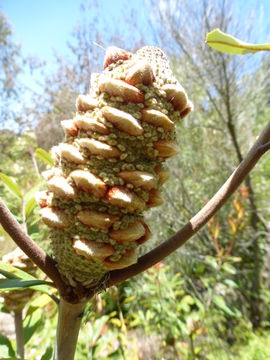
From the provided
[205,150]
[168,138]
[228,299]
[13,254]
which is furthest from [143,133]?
[205,150]

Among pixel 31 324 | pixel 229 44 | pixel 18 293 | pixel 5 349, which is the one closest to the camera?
pixel 229 44

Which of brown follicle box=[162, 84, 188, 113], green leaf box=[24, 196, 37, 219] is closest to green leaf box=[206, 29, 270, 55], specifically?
brown follicle box=[162, 84, 188, 113]

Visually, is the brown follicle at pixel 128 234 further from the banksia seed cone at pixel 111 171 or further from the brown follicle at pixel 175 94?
the brown follicle at pixel 175 94

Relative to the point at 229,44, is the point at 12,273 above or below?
below

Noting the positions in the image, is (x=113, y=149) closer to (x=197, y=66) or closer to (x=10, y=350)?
(x=10, y=350)

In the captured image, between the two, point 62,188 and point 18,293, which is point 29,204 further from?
point 62,188

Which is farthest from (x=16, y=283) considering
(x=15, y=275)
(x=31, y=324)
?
(x=31, y=324)
